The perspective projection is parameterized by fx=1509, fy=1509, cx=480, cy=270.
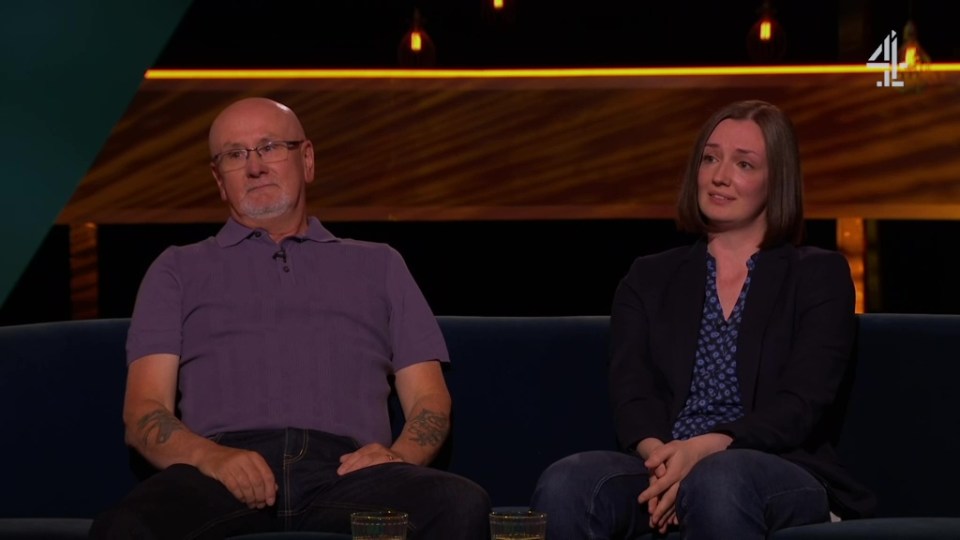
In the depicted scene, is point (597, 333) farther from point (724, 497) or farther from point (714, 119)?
point (724, 497)

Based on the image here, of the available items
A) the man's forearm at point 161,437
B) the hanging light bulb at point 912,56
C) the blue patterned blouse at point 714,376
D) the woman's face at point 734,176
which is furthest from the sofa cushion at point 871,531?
the hanging light bulb at point 912,56

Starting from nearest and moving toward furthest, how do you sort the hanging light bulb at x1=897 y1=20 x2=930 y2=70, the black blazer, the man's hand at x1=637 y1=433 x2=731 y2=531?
the man's hand at x1=637 y1=433 x2=731 y2=531 < the black blazer < the hanging light bulb at x1=897 y1=20 x2=930 y2=70

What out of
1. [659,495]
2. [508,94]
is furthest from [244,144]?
[508,94]

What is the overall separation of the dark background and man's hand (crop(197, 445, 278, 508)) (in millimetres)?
3539

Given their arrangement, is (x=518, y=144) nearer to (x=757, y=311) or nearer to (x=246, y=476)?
(x=757, y=311)

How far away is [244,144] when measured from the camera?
11.3ft

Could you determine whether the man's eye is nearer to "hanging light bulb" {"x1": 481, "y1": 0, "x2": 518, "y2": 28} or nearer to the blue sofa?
the blue sofa

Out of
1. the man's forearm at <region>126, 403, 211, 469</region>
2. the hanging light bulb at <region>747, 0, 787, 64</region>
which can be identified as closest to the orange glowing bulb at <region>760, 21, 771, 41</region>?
the hanging light bulb at <region>747, 0, 787, 64</region>

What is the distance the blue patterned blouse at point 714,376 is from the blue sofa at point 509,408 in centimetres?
39

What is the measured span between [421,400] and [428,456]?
14 cm

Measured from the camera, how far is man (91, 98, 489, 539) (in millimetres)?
2924

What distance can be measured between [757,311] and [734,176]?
290mm

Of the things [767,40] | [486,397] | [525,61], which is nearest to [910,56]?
[767,40]

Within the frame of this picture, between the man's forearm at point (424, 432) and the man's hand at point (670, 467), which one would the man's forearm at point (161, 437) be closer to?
the man's forearm at point (424, 432)
